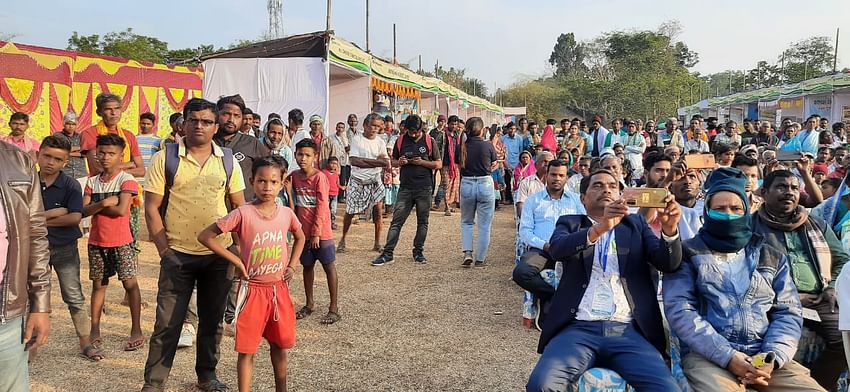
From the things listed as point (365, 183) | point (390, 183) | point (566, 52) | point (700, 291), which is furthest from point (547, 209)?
point (566, 52)

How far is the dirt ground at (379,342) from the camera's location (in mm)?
3963

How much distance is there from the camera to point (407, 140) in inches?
279

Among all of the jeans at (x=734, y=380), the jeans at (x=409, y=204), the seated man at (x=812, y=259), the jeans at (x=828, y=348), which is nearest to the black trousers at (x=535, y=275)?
the jeans at (x=734, y=380)

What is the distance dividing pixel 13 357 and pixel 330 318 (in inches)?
121

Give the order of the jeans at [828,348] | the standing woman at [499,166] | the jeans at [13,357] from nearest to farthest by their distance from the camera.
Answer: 1. the jeans at [13,357]
2. the jeans at [828,348]
3. the standing woman at [499,166]

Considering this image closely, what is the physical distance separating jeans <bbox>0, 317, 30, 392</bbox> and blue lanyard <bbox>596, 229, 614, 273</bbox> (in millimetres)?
2526

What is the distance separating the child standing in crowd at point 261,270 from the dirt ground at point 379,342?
1.90 ft

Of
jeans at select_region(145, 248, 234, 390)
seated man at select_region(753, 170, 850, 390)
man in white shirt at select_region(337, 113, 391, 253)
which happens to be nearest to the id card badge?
seated man at select_region(753, 170, 850, 390)

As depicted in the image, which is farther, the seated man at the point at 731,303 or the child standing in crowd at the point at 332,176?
the child standing in crowd at the point at 332,176

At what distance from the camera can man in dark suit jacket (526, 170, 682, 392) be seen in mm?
2793

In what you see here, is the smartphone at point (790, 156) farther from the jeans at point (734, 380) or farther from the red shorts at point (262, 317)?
the red shorts at point (262, 317)

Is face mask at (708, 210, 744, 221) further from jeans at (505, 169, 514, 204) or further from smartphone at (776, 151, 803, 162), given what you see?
jeans at (505, 169, 514, 204)

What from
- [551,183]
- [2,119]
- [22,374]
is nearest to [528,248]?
[551,183]

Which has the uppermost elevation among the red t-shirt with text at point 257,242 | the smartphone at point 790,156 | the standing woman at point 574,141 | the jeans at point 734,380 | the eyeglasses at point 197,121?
the standing woman at point 574,141
